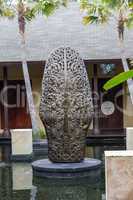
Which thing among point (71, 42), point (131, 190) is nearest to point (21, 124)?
point (71, 42)

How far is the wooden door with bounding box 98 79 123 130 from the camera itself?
23.0 m

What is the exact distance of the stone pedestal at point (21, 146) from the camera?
13336 mm

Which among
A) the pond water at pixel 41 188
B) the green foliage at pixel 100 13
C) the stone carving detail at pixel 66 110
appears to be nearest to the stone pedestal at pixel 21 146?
the pond water at pixel 41 188

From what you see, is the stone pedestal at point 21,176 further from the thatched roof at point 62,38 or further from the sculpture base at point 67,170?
the thatched roof at point 62,38

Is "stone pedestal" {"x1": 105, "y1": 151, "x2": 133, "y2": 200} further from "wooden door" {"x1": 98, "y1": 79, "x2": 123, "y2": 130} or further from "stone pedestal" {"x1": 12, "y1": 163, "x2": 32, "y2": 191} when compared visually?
"wooden door" {"x1": 98, "y1": 79, "x2": 123, "y2": 130}

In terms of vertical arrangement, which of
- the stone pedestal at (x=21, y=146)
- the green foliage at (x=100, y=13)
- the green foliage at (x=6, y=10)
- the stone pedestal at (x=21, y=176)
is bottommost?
the stone pedestal at (x=21, y=176)

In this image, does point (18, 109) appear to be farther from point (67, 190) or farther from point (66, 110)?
point (67, 190)

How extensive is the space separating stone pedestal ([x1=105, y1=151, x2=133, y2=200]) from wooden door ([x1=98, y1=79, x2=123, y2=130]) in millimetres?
17004

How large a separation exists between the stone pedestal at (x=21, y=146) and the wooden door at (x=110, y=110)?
9550 millimetres

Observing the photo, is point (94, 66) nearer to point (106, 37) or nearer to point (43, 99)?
point (106, 37)

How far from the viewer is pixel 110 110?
23.0 m

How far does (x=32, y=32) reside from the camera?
2275 centimetres

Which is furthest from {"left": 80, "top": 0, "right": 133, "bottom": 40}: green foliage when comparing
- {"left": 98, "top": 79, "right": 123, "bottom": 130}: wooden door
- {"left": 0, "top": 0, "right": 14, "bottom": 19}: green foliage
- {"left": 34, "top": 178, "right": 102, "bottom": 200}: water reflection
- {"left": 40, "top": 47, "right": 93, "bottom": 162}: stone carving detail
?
{"left": 34, "top": 178, "right": 102, "bottom": 200}: water reflection

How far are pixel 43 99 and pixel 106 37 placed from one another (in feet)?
37.7
